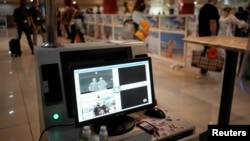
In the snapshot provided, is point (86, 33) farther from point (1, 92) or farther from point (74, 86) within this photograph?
point (74, 86)

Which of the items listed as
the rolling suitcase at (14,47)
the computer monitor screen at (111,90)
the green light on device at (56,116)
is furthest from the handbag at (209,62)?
the rolling suitcase at (14,47)

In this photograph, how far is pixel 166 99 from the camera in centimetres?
333

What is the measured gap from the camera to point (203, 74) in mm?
4387

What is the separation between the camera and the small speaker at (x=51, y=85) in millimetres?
1325

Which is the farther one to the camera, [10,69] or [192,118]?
[10,69]

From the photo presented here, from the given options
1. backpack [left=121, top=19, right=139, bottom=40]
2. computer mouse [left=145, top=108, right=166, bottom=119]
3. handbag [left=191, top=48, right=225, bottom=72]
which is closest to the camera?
computer mouse [left=145, top=108, right=166, bottom=119]

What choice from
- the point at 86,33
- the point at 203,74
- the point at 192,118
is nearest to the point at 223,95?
the point at 192,118

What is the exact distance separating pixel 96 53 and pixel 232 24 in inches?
214

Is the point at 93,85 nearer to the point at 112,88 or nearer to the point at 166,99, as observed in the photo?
the point at 112,88

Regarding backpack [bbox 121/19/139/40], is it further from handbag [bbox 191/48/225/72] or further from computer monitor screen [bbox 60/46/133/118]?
computer monitor screen [bbox 60/46/133/118]

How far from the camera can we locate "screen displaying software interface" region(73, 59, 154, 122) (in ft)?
3.86

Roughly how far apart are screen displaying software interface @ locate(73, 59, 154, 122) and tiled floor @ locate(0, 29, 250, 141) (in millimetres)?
441

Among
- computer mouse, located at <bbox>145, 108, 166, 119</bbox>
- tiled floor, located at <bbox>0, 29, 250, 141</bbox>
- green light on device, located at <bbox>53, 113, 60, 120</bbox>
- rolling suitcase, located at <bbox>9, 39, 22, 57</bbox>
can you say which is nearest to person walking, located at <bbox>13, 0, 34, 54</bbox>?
rolling suitcase, located at <bbox>9, 39, 22, 57</bbox>

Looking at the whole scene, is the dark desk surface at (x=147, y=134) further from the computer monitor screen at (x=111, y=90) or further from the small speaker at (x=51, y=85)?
the small speaker at (x=51, y=85)
